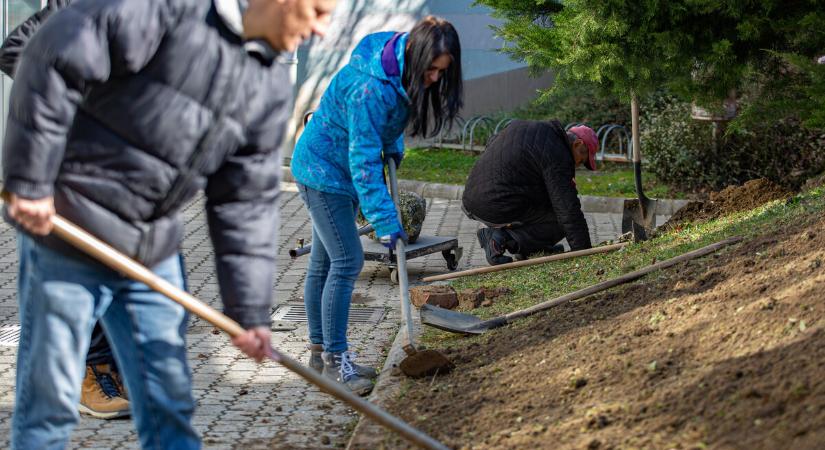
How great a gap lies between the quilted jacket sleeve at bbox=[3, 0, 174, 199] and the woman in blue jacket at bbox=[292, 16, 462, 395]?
2233mm

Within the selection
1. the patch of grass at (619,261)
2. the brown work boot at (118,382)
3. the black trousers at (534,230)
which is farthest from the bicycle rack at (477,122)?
the brown work boot at (118,382)

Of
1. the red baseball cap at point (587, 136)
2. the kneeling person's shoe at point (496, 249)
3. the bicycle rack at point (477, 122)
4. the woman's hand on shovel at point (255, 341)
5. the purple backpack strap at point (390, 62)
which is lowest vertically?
the bicycle rack at point (477, 122)

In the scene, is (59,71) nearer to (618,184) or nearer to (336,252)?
(336,252)

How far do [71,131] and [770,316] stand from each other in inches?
100

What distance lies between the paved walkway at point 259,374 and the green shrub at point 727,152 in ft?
10.2

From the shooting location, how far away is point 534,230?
28.2ft

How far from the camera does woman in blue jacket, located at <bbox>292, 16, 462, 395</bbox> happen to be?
504 cm

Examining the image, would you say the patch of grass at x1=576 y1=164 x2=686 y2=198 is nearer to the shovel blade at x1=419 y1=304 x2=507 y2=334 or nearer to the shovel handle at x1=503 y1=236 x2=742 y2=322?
the shovel handle at x1=503 y1=236 x2=742 y2=322

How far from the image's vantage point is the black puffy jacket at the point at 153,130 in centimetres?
279

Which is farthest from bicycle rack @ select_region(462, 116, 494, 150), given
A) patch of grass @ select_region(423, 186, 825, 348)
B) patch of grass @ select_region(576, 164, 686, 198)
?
patch of grass @ select_region(423, 186, 825, 348)

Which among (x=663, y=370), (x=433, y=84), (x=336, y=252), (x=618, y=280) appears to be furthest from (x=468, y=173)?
(x=663, y=370)

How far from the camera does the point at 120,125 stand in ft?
9.64

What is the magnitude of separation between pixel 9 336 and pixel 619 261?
3703 millimetres

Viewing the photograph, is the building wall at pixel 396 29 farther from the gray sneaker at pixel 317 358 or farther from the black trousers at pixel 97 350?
the black trousers at pixel 97 350
